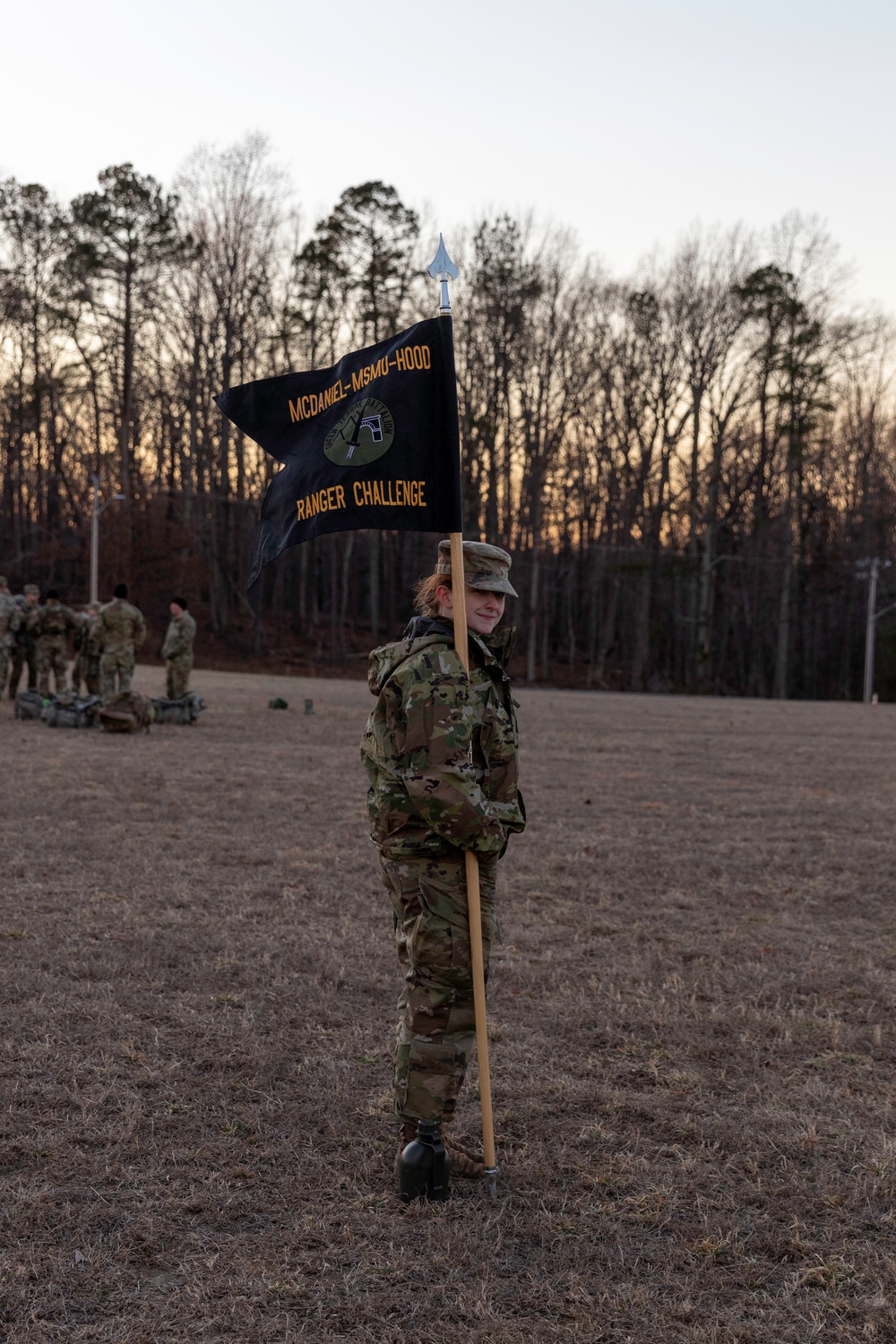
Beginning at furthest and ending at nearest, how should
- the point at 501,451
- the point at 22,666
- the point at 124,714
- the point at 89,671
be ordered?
the point at 501,451, the point at 89,671, the point at 22,666, the point at 124,714

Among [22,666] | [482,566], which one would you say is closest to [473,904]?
[482,566]

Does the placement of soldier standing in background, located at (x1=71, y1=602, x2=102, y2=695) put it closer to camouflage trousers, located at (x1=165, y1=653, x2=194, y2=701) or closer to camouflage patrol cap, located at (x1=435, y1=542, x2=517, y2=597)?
camouflage trousers, located at (x1=165, y1=653, x2=194, y2=701)

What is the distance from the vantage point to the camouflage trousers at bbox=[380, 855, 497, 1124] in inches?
144

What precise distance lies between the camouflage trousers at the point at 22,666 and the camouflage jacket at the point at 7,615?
69 cm

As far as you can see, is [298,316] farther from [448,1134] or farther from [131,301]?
[448,1134]

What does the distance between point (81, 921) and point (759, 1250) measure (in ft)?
15.1

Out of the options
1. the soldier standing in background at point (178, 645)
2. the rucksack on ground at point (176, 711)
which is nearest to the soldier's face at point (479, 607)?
the soldier standing in background at point (178, 645)

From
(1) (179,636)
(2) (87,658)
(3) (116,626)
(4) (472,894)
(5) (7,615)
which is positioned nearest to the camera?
(4) (472,894)

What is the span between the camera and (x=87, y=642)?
2072cm

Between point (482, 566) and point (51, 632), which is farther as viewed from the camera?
point (51, 632)

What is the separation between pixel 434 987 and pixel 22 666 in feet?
62.4

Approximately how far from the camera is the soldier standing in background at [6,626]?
64.1ft

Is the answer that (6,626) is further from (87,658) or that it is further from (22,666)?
(87,658)

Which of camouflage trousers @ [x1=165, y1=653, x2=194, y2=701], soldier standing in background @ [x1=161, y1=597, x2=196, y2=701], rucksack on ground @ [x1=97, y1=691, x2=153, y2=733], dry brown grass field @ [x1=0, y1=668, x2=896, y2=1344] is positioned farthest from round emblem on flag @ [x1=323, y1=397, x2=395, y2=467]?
camouflage trousers @ [x1=165, y1=653, x2=194, y2=701]
